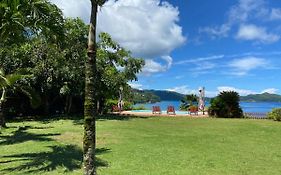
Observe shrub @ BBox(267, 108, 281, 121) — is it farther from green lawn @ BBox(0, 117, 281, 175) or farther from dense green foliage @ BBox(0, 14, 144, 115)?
dense green foliage @ BBox(0, 14, 144, 115)

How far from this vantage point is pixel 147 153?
13281 millimetres

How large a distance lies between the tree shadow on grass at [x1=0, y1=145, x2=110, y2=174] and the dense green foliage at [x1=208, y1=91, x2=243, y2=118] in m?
21.1

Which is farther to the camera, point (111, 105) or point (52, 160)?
point (111, 105)

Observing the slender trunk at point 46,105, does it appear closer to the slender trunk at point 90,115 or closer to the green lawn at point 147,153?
the green lawn at point 147,153

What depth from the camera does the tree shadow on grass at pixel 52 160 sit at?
11109mm

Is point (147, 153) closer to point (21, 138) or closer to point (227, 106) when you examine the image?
point (21, 138)

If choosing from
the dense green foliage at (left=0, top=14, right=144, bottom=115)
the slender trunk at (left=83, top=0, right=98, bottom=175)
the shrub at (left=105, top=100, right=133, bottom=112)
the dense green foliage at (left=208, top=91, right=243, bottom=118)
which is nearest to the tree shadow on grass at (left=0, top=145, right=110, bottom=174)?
the slender trunk at (left=83, top=0, right=98, bottom=175)

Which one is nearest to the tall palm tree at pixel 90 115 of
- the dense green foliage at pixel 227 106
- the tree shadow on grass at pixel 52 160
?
the tree shadow on grass at pixel 52 160

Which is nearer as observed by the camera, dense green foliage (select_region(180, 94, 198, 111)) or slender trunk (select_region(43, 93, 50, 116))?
slender trunk (select_region(43, 93, 50, 116))

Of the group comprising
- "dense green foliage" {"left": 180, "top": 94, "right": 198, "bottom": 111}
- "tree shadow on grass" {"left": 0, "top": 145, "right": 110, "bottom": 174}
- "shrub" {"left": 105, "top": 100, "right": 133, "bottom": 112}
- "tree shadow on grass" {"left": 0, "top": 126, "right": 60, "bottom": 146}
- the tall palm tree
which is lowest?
"tree shadow on grass" {"left": 0, "top": 145, "right": 110, "bottom": 174}

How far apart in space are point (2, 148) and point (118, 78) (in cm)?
1857

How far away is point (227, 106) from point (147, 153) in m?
21.5

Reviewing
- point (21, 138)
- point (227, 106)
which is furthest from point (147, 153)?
point (227, 106)

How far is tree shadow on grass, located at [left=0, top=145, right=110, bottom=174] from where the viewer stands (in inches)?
437
